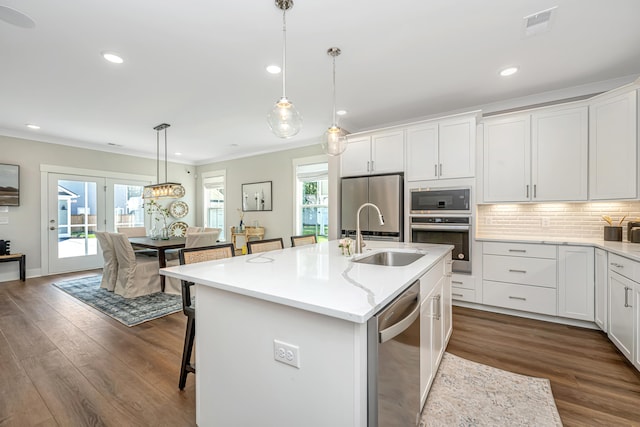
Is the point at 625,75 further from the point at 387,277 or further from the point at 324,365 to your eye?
the point at 324,365

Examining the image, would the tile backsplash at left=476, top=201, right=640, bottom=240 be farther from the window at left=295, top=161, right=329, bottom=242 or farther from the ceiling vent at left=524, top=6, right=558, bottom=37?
the window at left=295, top=161, right=329, bottom=242

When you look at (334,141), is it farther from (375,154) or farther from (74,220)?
(74,220)

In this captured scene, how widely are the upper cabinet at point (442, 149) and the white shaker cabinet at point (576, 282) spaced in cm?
127

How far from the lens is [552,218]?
3.40 meters

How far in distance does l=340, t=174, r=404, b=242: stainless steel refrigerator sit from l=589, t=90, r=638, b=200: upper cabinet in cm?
197

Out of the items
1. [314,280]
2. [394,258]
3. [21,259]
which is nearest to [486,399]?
[394,258]

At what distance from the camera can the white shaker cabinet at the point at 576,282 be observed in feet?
9.20

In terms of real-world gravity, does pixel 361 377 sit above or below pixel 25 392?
above

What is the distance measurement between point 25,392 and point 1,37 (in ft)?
8.61

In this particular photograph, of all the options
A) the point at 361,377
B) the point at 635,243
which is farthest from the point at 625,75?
the point at 361,377

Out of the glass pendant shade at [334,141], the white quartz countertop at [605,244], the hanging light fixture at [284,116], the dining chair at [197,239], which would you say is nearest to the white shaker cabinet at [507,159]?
the white quartz countertop at [605,244]

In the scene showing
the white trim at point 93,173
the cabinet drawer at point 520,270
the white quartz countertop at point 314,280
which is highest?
the white trim at point 93,173

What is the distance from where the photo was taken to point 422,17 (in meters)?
2.01

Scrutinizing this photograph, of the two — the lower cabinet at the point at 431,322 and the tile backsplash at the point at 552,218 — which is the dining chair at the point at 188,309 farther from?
the tile backsplash at the point at 552,218
